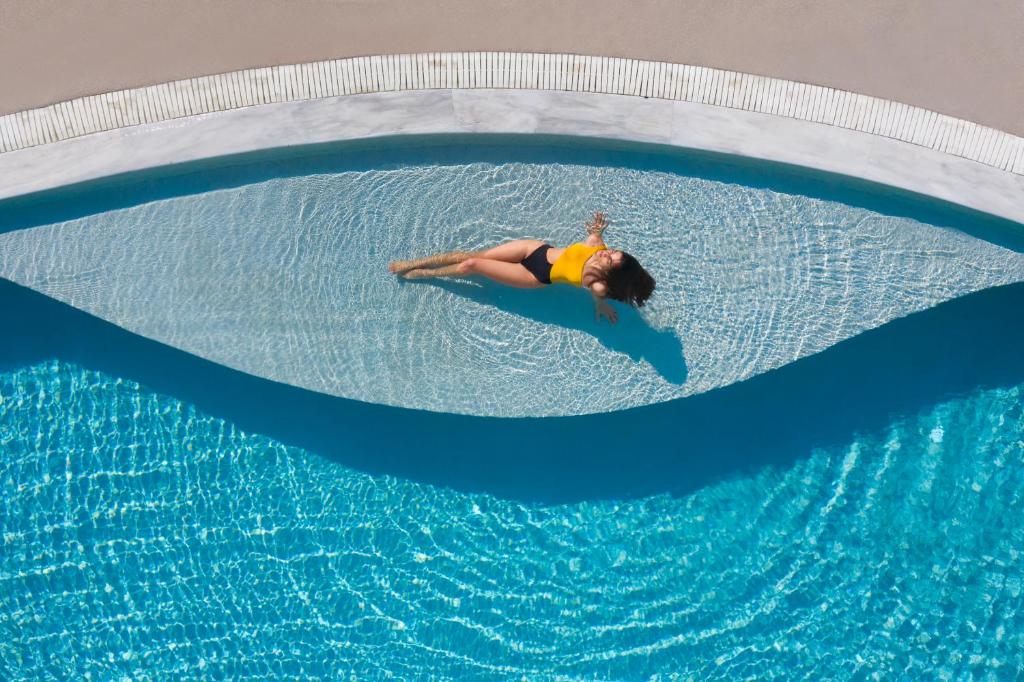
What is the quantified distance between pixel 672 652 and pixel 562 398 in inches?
85.2

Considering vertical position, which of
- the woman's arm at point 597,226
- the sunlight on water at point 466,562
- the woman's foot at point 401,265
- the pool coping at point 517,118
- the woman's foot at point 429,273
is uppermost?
the pool coping at point 517,118

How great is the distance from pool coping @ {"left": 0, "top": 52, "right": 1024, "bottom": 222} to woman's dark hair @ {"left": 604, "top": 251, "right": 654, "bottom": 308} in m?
1.05

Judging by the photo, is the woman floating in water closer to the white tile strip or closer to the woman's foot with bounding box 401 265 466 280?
the woman's foot with bounding box 401 265 466 280

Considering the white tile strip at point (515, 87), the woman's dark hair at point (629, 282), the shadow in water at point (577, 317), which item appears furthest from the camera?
the shadow in water at point (577, 317)

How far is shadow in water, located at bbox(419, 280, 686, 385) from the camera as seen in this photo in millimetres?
6344

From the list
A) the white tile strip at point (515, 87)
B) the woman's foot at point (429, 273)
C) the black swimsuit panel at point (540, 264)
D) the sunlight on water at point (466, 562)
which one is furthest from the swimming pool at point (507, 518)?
Result: the white tile strip at point (515, 87)

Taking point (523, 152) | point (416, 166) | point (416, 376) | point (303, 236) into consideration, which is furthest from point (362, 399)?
point (523, 152)

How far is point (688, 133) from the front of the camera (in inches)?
241

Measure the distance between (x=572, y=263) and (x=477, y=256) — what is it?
723mm

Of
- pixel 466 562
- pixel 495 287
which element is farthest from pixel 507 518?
pixel 495 287

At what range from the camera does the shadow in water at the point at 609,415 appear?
6629 millimetres

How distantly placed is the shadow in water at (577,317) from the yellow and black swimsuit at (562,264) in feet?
1.02

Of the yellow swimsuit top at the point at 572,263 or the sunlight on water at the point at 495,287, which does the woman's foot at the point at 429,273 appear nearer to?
the sunlight on water at the point at 495,287

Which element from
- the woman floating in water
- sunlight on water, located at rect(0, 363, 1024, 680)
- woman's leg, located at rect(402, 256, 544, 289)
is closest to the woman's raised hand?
the woman floating in water
